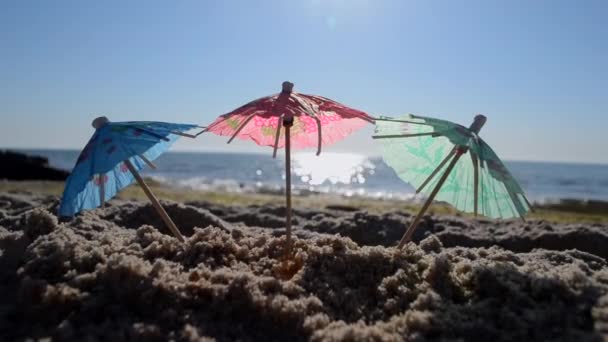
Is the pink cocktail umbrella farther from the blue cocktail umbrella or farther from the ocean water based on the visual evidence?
the ocean water

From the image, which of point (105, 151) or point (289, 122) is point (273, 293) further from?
point (105, 151)

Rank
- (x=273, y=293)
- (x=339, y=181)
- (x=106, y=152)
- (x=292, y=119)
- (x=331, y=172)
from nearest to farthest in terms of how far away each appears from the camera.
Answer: (x=273, y=293) → (x=106, y=152) → (x=292, y=119) → (x=339, y=181) → (x=331, y=172)

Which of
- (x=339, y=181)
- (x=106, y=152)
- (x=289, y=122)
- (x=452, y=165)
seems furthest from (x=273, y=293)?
(x=339, y=181)

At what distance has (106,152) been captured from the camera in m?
3.08

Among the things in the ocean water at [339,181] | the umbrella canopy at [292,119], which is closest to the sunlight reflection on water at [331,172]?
the ocean water at [339,181]

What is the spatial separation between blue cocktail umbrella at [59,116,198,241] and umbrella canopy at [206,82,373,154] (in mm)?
424

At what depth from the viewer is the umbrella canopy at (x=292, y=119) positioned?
3377mm

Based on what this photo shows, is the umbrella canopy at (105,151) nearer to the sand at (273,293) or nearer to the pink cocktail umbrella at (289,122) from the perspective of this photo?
the sand at (273,293)

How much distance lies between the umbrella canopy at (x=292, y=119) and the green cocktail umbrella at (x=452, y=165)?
343 mm

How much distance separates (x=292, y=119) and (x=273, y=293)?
1.29 m

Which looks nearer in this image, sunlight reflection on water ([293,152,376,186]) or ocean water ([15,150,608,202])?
ocean water ([15,150,608,202])

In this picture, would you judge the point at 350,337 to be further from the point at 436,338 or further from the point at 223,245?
the point at 223,245

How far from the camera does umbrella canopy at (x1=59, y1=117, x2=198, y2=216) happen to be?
3.03m

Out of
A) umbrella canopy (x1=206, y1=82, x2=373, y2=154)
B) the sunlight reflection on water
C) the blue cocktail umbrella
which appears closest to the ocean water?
the sunlight reflection on water
